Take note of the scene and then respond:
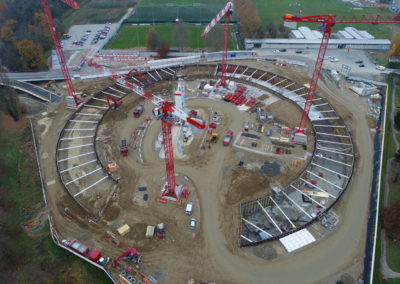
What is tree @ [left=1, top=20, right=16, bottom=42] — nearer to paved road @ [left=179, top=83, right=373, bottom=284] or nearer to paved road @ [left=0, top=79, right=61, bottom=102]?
A: paved road @ [left=0, top=79, right=61, bottom=102]

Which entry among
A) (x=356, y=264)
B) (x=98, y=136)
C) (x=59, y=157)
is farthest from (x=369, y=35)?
(x=59, y=157)

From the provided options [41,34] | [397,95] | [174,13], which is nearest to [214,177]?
[397,95]

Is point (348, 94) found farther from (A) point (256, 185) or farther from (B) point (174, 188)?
(B) point (174, 188)

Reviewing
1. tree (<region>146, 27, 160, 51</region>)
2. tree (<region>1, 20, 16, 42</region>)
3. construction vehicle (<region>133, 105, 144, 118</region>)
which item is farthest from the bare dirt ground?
tree (<region>1, 20, 16, 42</region>)

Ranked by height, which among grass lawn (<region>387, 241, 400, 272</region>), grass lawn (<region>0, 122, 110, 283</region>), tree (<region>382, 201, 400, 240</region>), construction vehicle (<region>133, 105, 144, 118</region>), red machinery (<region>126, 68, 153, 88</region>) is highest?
red machinery (<region>126, 68, 153, 88</region>)

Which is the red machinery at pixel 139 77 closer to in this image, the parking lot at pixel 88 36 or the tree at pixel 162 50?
the tree at pixel 162 50

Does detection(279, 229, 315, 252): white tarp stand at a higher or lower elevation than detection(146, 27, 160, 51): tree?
lower

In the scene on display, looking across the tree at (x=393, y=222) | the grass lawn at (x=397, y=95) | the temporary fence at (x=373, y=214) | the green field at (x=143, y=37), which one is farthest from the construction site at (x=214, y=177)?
the green field at (x=143, y=37)
